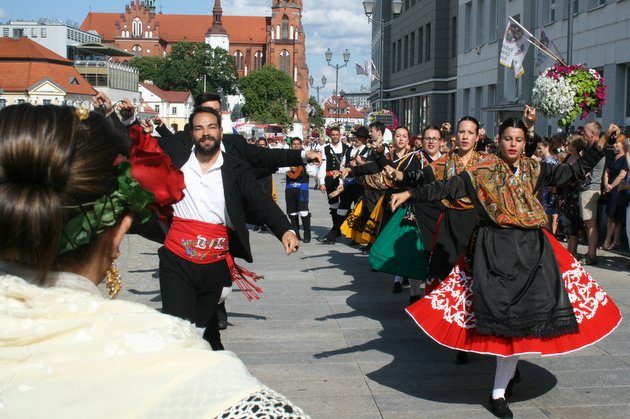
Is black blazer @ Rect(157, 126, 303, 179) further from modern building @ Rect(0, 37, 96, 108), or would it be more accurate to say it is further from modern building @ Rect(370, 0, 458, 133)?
modern building @ Rect(0, 37, 96, 108)

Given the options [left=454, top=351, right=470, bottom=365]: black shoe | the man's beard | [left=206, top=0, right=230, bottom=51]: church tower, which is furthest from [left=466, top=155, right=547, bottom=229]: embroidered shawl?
[left=206, top=0, right=230, bottom=51]: church tower

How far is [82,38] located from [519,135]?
133 metres

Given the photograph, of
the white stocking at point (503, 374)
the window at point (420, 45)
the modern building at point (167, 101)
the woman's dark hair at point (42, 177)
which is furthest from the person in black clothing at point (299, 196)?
the modern building at point (167, 101)

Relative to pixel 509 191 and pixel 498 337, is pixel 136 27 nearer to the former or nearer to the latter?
pixel 509 191

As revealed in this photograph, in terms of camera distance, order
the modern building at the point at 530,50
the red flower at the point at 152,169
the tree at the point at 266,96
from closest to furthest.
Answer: the red flower at the point at 152,169
the modern building at the point at 530,50
the tree at the point at 266,96

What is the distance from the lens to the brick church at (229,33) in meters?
159

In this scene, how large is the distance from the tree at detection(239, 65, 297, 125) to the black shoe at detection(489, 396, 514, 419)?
127631 millimetres

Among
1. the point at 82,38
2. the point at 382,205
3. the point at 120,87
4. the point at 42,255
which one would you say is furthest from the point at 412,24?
the point at 82,38

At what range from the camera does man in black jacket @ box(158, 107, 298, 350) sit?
5875 millimetres

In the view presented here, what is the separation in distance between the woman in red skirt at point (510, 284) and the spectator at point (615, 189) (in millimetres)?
7032

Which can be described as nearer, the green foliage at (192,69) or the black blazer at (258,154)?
the black blazer at (258,154)

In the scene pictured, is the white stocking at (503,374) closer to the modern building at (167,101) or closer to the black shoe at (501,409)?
the black shoe at (501,409)

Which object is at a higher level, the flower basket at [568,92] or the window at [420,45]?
A: the window at [420,45]

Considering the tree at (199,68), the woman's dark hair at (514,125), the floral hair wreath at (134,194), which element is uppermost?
the tree at (199,68)
